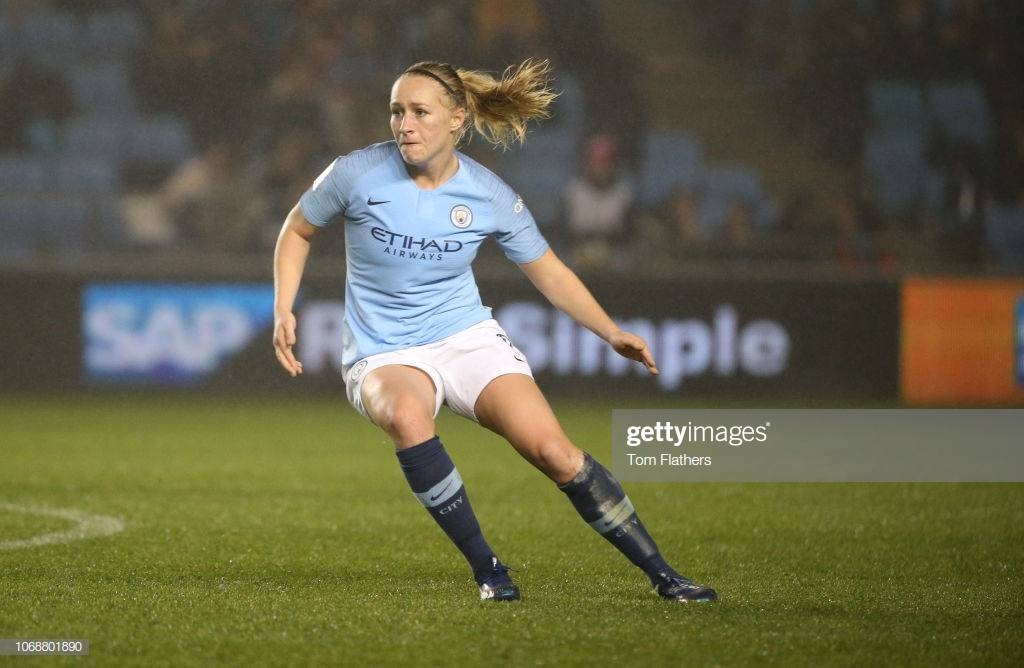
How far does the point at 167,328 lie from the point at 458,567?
→ 7.08 meters

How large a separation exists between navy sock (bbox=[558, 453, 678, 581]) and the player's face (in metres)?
1.08

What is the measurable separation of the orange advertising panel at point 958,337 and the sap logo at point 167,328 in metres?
5.29

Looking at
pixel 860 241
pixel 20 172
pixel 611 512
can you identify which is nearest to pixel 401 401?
pixel 611 512

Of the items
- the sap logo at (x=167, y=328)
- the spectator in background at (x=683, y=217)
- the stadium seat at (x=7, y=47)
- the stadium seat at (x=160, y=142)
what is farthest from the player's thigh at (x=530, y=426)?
the stadium seat at (x=7, y=47)

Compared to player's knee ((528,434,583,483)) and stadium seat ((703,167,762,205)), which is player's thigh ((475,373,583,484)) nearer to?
player's knee ((528,434,583,483))

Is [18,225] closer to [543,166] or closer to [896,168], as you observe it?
[543,166]

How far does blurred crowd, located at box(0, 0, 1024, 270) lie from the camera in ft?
43.8

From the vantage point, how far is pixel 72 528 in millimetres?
6312

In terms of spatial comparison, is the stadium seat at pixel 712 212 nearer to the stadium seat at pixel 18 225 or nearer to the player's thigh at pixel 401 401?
the stadium seat at pixel 18 225

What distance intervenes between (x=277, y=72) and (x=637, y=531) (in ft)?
36.0

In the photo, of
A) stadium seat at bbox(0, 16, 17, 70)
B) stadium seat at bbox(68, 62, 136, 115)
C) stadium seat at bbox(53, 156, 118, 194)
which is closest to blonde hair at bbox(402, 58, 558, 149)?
stadium seat at bbox(53, 156, 118, 194)

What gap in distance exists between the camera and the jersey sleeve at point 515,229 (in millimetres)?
4977

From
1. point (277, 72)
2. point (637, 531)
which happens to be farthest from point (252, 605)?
point (277, 72)

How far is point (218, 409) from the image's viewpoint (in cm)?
1164
